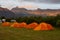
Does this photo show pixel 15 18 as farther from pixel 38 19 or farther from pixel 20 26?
pixel 20 26

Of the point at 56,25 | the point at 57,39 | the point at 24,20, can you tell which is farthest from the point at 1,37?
the point at 24,20

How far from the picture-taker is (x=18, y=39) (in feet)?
67.7

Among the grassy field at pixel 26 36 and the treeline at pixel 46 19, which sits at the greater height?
the grassy field at pixel 26 36

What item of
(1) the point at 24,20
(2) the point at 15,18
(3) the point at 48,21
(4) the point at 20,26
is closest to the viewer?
(4) the point at 20,26

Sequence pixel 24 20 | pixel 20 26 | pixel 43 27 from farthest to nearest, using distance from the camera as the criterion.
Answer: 1. pixel 24 20
2. pixel 20 26
3. pixel 43 27

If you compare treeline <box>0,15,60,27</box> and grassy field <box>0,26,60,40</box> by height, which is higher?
grassy field <box>0,26,60,40</box>

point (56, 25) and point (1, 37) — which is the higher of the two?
point (1, 37)

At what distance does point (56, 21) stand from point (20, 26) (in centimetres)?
728

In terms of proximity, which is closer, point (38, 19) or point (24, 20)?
point (38, 19)

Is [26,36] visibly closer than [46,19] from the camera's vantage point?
Result: Yes

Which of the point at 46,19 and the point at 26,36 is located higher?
the point at 26,36

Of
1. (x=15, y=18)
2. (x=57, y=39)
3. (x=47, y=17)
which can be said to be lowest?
(x=15, y=18)

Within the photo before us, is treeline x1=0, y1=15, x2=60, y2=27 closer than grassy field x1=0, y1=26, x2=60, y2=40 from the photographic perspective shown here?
No

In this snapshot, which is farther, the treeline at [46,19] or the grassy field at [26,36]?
the treeline at [46,19]
